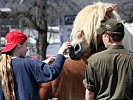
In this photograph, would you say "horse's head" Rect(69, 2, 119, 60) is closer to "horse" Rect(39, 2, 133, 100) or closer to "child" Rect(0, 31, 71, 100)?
"horse" Rect(39, 2, 133, 100)

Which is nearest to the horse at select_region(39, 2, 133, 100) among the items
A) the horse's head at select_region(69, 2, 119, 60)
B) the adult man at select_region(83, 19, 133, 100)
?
the horse's head at select_region(69, 2, 119, 60)

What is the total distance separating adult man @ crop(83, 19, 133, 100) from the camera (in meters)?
3.44

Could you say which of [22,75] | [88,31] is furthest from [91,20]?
[22,75]

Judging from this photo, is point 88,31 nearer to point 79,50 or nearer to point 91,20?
point 91,20

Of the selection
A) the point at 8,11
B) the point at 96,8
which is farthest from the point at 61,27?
the point at 96,8

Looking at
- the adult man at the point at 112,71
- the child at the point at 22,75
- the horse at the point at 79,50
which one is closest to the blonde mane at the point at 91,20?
the horse at the point at 79,50

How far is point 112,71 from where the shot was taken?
3445mm

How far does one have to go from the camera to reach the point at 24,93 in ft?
12.7

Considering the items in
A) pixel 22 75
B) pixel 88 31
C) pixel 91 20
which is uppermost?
pixel 91 20

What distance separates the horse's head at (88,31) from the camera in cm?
414

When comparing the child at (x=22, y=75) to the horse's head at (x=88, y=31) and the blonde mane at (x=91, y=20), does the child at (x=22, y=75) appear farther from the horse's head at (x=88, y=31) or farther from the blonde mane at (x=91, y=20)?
the blonde mane at (x=91, y=20)

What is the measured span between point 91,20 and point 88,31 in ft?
0.44

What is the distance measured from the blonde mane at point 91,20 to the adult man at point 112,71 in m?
0.72

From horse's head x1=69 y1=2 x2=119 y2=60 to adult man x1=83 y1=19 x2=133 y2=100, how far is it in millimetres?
631
